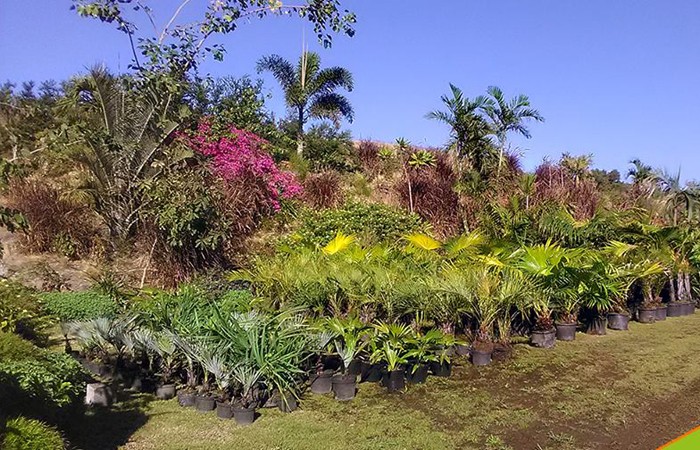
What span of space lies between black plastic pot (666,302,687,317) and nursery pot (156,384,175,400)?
8.01 metres

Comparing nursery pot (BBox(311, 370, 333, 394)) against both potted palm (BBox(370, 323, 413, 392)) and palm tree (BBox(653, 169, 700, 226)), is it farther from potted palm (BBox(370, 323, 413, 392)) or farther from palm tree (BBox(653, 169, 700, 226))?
palm tree (BBox(653, 169, 700, 226))

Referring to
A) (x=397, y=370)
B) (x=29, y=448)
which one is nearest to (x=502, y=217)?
(x=397, y=370)

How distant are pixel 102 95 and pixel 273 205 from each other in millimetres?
4268

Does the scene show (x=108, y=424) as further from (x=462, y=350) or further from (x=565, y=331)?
(x=565, y=331)

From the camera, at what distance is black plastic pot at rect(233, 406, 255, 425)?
4137mm

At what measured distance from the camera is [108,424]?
159 inches

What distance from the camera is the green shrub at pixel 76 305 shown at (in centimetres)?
677

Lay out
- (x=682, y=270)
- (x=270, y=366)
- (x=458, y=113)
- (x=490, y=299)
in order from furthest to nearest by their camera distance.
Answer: (x=458, y=113), (x=682, y=270), (x=490, y=299), (x=270, y=366)

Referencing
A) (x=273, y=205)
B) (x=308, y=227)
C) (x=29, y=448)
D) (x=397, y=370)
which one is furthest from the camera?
(x=273, y=205)

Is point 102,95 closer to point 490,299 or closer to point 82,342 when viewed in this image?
point 82,342

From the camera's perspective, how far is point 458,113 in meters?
13.5

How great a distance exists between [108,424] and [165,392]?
674 millimetres

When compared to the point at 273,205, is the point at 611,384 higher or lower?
lower

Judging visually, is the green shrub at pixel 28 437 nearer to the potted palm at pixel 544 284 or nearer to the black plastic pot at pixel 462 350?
the black plastic pot at pixel 462 350
